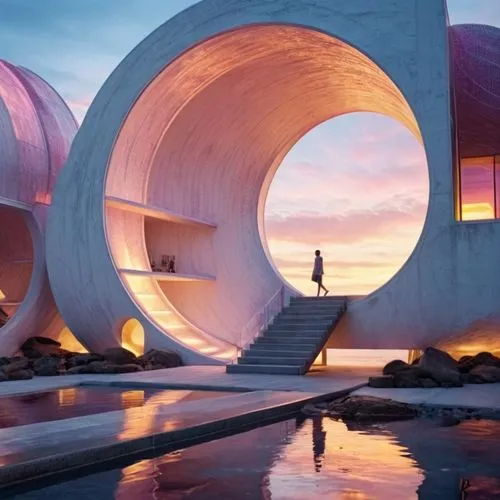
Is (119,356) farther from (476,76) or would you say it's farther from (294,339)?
(476,76)

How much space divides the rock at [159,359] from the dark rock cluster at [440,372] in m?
5.20

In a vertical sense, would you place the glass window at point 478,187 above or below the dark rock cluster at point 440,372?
above

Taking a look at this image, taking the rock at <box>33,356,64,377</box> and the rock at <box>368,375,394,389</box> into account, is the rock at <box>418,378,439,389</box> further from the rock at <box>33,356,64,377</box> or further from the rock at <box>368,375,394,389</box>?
the rock at <box>33,356,64,377</box>

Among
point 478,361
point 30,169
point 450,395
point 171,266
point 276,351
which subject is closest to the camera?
Result: point 450,395

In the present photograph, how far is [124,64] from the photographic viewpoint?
730 inches

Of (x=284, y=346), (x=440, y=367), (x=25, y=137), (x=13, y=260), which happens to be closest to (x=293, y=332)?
(x=284, y=346)

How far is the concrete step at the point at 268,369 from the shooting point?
47.8ft

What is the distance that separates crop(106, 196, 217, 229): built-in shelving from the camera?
1827 cm

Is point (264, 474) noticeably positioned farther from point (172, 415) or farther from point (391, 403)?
point (391, 403)

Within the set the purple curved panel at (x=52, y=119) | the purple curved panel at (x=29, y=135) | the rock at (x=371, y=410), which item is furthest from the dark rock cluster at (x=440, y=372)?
the purple curved panel at (x=52, y=119)

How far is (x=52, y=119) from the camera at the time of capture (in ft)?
78.0

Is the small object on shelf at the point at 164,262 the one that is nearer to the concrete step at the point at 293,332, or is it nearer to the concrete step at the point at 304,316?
the concrete step at the point at 304,316

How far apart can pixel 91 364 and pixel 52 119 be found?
34.7ft

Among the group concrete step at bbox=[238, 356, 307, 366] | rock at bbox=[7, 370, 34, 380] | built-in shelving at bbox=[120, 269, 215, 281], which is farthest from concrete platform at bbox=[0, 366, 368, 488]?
built-in shelving at bbox=[120, 269, 215, 281]
